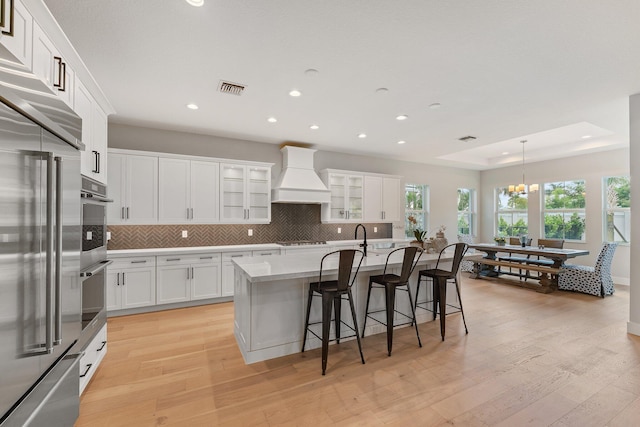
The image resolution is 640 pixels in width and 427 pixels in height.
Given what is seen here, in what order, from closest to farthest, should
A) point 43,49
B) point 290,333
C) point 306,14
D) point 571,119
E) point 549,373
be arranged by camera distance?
1. point 43,49
2. point 306,14
3. point 549,373
4. point 290,333
5. point 571,119

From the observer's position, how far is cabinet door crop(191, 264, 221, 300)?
4.59m

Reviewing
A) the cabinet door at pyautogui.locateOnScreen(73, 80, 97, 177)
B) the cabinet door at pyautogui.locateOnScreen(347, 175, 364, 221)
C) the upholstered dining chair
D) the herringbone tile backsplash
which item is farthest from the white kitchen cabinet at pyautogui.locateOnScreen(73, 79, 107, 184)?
the upholstered dining chair

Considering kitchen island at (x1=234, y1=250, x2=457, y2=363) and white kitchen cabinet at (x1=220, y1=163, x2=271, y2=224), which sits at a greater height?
white kitchen cabinet at (x1=220, y1=163, x2=271, y2=224)

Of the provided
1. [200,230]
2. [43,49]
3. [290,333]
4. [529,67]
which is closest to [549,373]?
[290,333]

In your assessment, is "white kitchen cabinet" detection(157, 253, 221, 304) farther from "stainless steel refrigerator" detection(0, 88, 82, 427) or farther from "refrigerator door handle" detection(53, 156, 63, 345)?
"refrigerator door handle" detection(53, 156, 63, 345)

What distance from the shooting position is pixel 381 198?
6684 mm

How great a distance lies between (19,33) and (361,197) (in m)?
5.49

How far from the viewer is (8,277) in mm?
1050

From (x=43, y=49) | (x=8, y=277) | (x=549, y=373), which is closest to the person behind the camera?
(x=8, y=277)

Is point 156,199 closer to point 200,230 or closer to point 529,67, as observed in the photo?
point 200,230

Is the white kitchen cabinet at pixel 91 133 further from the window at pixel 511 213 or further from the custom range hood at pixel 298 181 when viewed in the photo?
the window at pixel 511 213

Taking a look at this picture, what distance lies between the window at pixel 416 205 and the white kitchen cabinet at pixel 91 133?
636 cm

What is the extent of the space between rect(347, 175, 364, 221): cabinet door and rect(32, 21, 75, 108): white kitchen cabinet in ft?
15.8

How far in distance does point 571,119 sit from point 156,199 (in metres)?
6.26
